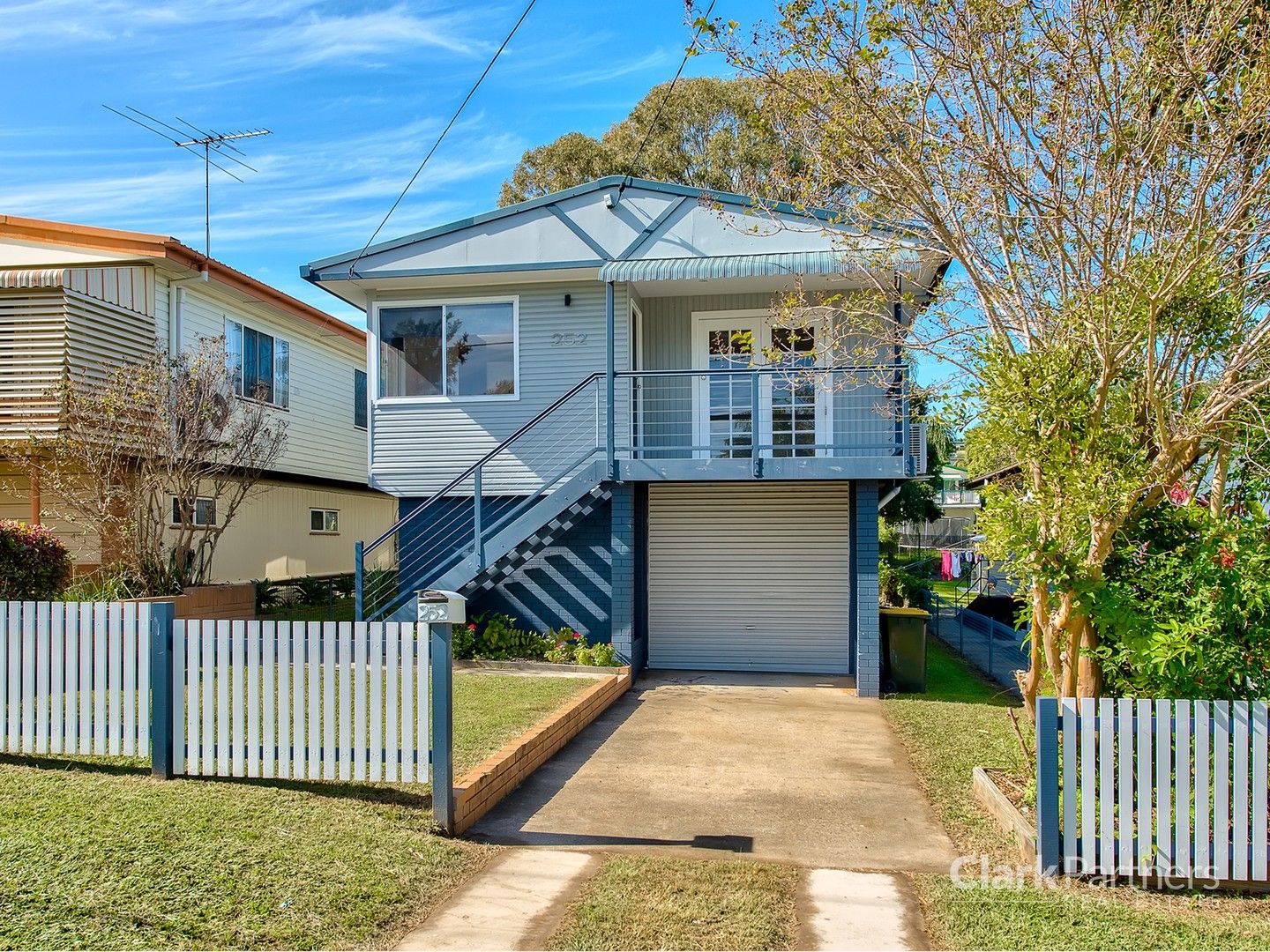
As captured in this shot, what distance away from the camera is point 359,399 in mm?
21688

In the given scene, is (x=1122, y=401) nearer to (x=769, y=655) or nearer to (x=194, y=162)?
(x=769, y=655)

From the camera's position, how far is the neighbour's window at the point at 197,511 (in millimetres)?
13266

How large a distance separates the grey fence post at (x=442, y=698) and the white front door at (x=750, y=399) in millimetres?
6753

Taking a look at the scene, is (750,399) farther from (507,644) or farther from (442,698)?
(442,698)

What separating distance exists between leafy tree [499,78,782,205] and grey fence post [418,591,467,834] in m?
22.2

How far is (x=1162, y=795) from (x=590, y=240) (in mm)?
9422

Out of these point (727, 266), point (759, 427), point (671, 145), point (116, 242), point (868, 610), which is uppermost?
point (671, 145)

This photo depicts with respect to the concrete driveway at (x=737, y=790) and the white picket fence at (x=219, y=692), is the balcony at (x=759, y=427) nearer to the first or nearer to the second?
the concrete driveway at (x=737, y=790)

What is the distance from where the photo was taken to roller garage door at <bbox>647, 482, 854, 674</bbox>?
12.7 m

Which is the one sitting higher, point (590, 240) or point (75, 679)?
point (590, 240)

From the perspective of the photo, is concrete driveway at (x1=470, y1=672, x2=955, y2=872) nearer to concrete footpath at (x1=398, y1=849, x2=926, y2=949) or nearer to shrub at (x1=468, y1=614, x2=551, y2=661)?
concrete footpath at (x1=398, y1=849, x2=926, y2=949)

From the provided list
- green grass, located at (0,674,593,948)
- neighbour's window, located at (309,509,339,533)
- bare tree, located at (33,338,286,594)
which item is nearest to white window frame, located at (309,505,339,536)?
neighbour's window, located at (309,509,339,533)

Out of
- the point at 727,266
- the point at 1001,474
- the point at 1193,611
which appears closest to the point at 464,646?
the point at 727,266

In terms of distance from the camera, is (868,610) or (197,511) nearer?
(868,610)
